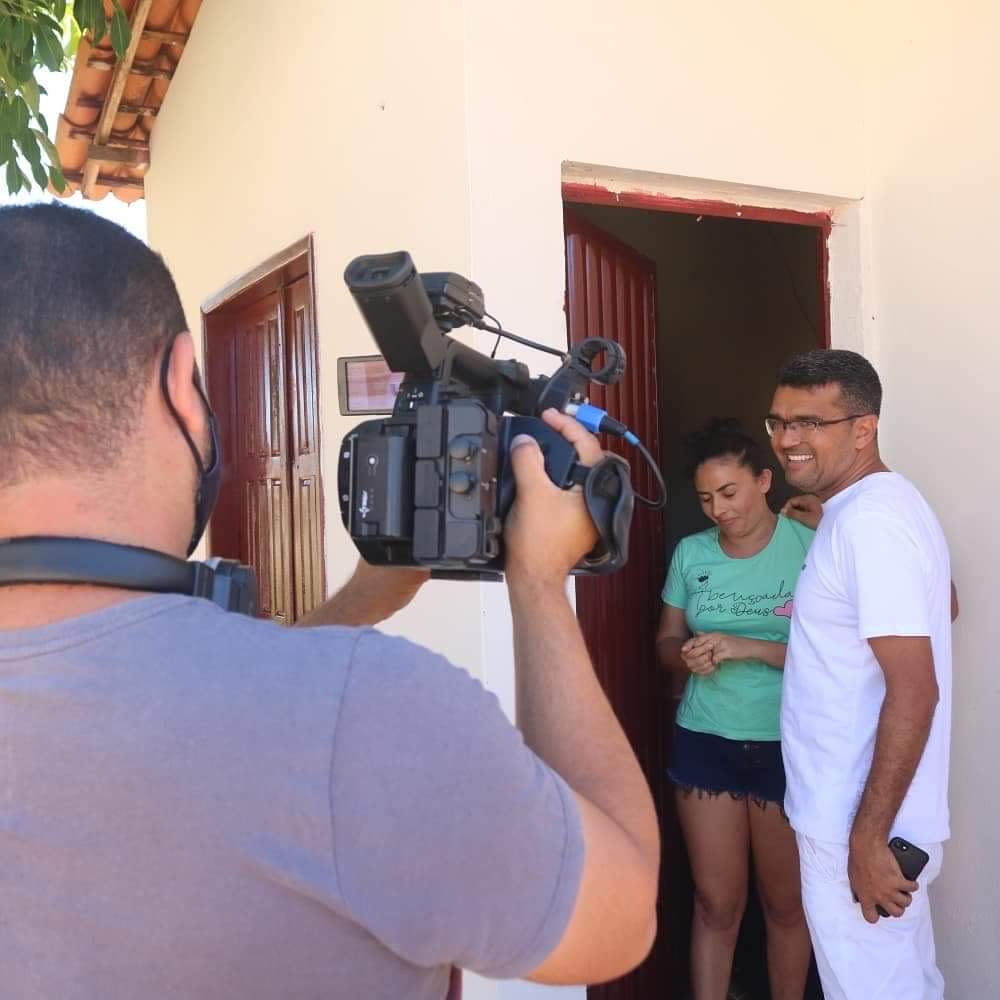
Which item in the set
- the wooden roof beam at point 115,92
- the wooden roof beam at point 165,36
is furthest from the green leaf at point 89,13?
the wooden roof beam at point 165,36

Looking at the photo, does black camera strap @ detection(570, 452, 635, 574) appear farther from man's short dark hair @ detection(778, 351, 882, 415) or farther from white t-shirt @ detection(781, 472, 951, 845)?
man's short dark hair @ detection(778, 351, 882, 415)

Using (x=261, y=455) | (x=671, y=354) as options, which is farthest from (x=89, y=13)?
(x=671, y=354)

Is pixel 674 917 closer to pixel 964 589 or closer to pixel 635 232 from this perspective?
pixel 964 589

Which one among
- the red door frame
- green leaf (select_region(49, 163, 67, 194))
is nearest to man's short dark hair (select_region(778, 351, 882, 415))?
the red door frame

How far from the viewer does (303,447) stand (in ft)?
12.3

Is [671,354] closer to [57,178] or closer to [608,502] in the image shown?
[57,178]

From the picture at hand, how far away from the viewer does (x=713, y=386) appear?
460 centimetres

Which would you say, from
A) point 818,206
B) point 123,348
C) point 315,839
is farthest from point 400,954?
point 818,206

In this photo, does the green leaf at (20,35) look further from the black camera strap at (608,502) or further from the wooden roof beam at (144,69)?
the wooden roof beam at (144,69)

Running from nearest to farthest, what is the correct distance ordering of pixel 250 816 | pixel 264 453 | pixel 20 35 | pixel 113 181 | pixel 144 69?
pixel 250 816
pixel 20 35
pixel 264 453
pixel 144 69
pixel 113 181

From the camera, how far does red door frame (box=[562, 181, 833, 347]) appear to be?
250 cm

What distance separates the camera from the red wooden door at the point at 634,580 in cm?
288

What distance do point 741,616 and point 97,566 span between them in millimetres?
2174

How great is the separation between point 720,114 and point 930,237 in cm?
64
